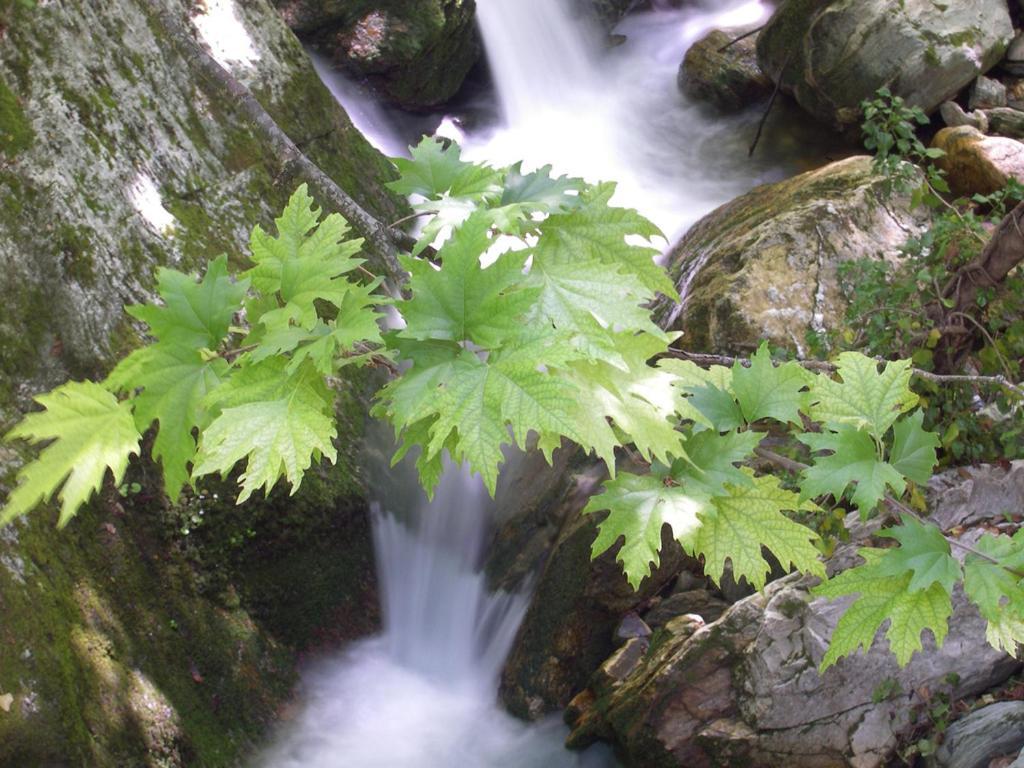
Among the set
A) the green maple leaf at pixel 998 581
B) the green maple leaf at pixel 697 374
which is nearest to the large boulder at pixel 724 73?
the green maple leaf at pixel 697 374

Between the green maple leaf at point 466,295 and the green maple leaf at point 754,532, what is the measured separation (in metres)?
0.61

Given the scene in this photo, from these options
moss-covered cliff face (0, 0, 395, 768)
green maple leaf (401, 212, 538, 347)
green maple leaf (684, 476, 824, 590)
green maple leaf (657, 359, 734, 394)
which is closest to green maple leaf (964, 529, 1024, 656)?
green maple leaf (684, 476, 824, 590)

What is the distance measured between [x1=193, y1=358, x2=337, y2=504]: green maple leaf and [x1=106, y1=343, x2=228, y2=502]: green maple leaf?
0.04 m

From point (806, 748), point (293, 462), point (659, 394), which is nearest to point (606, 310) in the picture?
point (659, 394)

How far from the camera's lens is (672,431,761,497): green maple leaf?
163 cm

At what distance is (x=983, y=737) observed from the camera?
332 centimetres

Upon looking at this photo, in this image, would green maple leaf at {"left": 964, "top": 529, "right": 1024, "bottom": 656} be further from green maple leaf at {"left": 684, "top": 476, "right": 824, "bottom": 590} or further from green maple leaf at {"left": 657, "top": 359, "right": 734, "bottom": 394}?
green maple leaf at {"left": 657, "top": 359, "right": 734, "bottom": 394}

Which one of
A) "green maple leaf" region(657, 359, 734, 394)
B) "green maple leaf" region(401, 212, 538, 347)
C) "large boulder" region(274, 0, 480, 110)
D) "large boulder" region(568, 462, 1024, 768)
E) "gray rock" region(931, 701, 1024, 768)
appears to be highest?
"large boulder" region(274, 0, 480, 110)

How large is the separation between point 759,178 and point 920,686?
19.4 feet

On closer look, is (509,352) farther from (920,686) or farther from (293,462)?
(920,686)

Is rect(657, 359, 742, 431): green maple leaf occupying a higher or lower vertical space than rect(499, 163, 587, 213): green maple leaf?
lower

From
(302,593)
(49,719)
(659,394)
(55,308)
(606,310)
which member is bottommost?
(302,593)

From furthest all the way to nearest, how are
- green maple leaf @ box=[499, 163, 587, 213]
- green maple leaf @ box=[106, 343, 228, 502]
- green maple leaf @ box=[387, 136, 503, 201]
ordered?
green maple leaf @ box=[387, 136, 503, 201] → green maple leaf @ box=[499, 163, 587, 213] → green maple leaf @ box=[106, 343, 228, 502]

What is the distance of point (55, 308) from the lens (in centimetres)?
371
